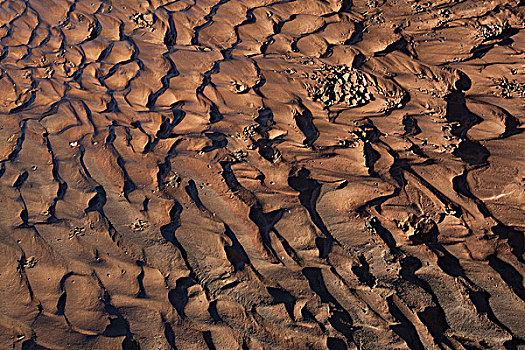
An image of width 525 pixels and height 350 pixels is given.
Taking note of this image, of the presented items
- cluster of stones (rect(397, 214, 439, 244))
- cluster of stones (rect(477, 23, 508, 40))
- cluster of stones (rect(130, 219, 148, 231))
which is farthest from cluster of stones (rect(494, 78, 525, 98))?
cluster of stones (rect(130, 219, 148, 231))

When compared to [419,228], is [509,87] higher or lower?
higher

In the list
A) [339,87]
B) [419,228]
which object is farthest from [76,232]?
[339,87]

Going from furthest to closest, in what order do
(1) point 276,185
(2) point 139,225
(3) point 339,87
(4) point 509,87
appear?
(3) point 339,87
(4) point 509,87
(1) point 276,185
(2) point 139,225

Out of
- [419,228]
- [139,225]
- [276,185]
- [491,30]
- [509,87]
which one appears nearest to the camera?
[419,228]

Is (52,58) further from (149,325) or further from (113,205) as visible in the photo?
(149,325)

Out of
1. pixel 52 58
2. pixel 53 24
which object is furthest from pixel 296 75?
pixel 53 24

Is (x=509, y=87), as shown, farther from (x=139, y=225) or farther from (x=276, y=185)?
(x=139, y=225)

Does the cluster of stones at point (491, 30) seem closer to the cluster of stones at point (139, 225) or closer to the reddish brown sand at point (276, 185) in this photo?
the reddish brown sand at point (276, 185)
